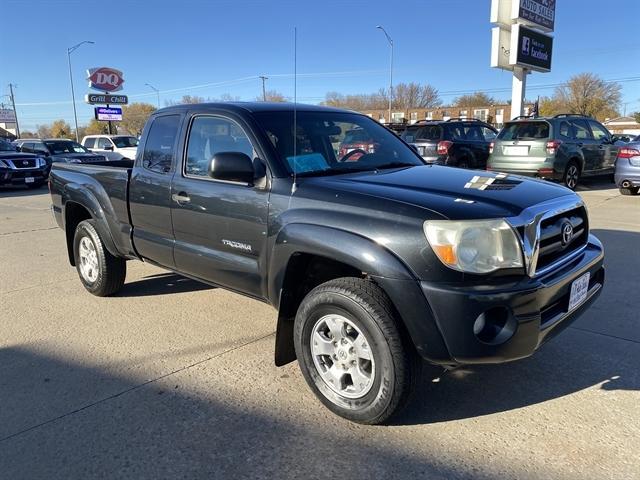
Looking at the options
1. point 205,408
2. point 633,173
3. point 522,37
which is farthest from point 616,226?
point 522,37

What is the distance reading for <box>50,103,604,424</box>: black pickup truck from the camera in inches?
102

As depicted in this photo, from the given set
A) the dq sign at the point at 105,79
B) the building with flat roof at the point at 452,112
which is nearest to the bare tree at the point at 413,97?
the building with flat roof at the point at 452,112

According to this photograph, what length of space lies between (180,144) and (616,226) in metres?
7.15

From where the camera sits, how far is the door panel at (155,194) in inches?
165

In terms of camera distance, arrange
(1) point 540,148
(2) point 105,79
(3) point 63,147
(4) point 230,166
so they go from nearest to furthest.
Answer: (4) point 230,166 < (1) point 540,148 < (3) point 63,147 < (2) point 105,79

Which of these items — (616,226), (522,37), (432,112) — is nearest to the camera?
(616,226)

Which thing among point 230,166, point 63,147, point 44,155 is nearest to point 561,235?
point 230,166

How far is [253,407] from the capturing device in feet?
10.3

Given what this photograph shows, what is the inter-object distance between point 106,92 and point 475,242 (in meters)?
40.6

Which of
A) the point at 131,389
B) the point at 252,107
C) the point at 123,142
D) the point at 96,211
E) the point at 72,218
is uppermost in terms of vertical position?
the point at 252,107

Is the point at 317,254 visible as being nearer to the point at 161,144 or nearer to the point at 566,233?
the point at 566,233

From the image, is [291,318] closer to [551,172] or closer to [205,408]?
[205,408]

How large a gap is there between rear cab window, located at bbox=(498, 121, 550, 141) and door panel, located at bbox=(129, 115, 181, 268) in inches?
400

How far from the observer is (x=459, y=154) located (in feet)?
45.1
